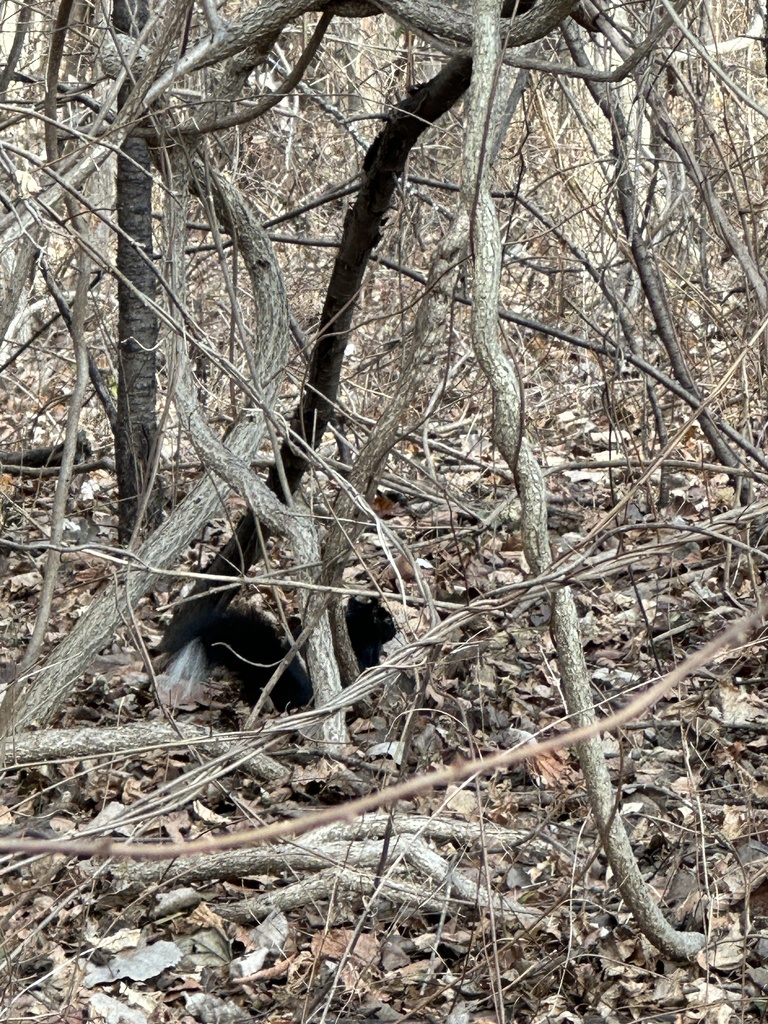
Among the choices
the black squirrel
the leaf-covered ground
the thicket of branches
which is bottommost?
the leaf-covered ground

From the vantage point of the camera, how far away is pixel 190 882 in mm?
3453

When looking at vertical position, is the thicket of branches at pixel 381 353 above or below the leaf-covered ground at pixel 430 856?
above

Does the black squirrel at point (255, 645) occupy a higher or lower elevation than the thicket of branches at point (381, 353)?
lower

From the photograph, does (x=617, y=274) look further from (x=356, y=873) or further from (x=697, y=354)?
(x=356, y=873)

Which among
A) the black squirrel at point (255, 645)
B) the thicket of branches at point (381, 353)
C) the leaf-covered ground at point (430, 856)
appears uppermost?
the thicket of branches at point (381, 353)

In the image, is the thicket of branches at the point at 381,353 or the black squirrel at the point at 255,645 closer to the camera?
the thicket of branches at the point at 381,353

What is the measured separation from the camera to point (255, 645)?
4.32 meters

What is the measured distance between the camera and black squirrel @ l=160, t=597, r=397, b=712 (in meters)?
4.30

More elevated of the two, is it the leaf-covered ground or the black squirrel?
the black squirrel

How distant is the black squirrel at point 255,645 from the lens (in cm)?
430

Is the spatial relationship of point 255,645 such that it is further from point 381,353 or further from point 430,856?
point 381,353

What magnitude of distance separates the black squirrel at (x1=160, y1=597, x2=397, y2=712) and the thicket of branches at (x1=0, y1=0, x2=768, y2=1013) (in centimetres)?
16

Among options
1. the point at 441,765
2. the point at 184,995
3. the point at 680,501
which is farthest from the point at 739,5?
the point at 184,995

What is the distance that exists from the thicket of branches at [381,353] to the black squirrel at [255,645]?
157 millimetres
